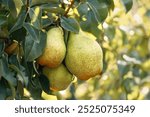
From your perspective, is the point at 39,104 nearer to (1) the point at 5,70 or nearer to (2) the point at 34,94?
(2) the point at 34,94

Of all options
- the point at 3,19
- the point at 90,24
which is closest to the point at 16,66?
the point at 3,19

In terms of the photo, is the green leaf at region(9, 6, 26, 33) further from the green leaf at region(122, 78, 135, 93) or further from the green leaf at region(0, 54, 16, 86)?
the green leaf at region(122, 78, 135, 93)

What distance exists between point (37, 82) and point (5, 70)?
0.37 feet

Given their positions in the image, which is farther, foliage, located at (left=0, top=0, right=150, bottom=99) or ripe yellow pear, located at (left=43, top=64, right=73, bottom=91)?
ripe yellow pear, located at (left=43, top=64, right=73, bottom=91)

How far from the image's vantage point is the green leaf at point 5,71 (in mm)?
1679

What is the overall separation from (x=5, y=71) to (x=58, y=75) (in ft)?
0.50

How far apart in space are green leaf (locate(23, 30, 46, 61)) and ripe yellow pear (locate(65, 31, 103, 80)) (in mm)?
104

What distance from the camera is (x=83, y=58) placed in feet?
5.57

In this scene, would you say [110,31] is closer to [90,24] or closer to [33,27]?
[90,24]

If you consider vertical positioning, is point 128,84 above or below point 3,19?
below

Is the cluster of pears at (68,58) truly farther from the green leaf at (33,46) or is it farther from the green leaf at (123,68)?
the green leaf at (123,68)

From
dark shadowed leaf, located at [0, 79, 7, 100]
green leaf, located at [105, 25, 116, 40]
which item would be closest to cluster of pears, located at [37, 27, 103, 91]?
dark shadowed leaf, located at [0, 79, 7, 100]

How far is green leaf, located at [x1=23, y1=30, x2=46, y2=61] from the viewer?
5.31 feet

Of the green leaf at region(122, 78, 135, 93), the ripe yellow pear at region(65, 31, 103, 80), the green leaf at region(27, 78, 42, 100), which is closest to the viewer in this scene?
the ripe yellow pear at region(65, 31, 103, 80)
